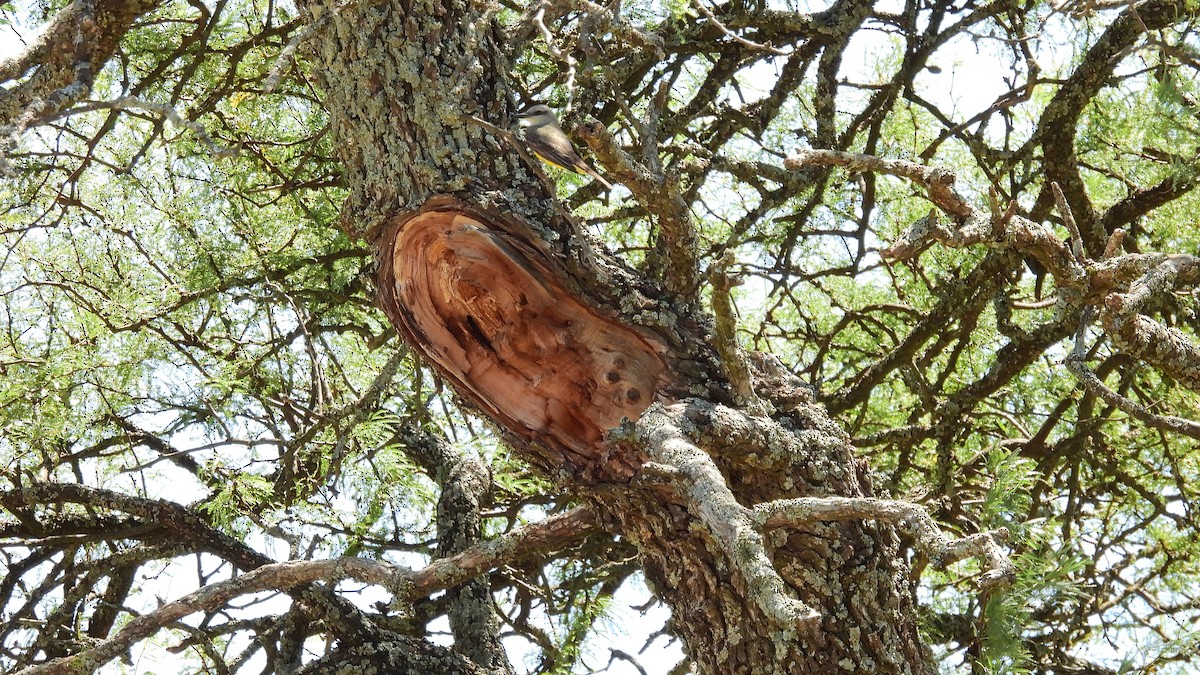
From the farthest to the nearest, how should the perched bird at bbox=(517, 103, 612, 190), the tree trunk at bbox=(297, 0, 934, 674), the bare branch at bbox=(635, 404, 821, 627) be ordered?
the perched bird at bbox=(517, 103, 612, 190), the tree trunk at bbox=(297, 0, 934, 674), the bare branch at bbox=(635, 404, 821, 627)

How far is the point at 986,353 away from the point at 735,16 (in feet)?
6.25

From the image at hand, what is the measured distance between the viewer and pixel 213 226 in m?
4.09

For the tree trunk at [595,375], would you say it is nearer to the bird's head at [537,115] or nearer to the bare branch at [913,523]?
the bare branch at [913,523]

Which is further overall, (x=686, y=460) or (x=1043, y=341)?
(x=1043, y=341)

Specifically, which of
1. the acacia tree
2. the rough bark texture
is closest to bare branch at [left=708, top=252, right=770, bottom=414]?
the acacia tree

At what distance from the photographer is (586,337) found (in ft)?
8.30

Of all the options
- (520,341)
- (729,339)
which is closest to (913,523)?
(729,339)

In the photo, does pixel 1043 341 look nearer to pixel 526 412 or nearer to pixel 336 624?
pixel 526 412

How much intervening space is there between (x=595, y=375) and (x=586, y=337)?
86 millimetres

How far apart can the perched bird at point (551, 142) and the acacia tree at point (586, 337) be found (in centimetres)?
11

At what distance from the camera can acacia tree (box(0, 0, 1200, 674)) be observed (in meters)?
2.36

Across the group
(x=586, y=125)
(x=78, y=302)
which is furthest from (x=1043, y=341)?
(x=78, y=302)

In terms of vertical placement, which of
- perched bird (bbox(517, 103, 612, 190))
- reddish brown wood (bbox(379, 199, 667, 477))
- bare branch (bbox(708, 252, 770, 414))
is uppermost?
perched bird (bbox(517, 103, 612, 190))

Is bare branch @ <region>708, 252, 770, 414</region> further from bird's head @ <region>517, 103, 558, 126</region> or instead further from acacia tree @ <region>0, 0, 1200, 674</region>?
bird's head @ <region>517, 103, 558, 126</region>
